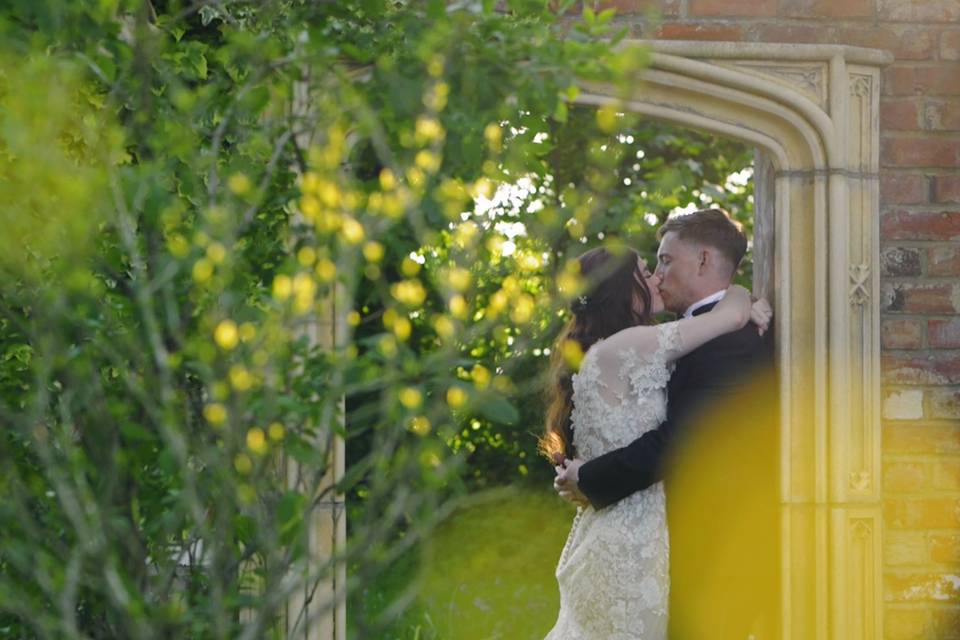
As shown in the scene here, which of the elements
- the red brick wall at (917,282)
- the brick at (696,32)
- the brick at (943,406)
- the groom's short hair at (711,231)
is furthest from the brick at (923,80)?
the brick at (943,406)

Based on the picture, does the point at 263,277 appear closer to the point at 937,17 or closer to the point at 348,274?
the point at 348,274

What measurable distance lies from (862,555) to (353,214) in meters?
2.41

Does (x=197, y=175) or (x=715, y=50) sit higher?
(x=715, y=50)

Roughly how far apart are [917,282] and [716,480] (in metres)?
0.77

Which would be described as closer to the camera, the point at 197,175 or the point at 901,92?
the point at 197,175

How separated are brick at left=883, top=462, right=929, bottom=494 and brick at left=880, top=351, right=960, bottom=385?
229 mm

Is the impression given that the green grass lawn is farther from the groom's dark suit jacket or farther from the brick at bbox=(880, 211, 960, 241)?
the brick at bbox=(880, 211, 960, 241)

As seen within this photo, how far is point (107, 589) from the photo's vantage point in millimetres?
2256

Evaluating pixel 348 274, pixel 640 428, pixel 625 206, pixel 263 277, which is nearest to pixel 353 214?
pixel 348 274

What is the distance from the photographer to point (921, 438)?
448 centimetres

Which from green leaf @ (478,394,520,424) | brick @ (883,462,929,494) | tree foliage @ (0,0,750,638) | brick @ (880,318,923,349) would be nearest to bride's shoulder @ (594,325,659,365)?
brick @ (880,318,923,349)

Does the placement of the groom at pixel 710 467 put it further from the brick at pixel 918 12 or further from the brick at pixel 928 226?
the brick at pixel 918 12

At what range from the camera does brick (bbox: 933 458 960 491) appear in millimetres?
4473

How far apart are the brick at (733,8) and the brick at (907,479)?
49.6 inches
